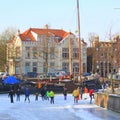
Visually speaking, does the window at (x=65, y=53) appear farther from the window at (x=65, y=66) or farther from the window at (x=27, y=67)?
the window at (x=27, y=67)

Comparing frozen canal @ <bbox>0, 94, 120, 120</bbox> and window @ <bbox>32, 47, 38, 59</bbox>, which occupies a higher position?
window @ <bbox>32, 47, 38, 59</bbox>

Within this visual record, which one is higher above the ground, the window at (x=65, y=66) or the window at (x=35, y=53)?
the window at (x=35, y=53)

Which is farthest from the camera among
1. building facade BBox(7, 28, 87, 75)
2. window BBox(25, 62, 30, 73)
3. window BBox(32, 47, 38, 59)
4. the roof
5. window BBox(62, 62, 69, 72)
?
window BBox(62, 62, 69, 72)

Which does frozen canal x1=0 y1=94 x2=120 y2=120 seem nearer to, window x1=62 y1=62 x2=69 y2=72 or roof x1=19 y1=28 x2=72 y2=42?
window x1=62 y1=62 x2=69 y2=72

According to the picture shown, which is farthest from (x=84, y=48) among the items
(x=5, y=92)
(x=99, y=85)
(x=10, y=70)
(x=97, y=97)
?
(x=97, y=97)

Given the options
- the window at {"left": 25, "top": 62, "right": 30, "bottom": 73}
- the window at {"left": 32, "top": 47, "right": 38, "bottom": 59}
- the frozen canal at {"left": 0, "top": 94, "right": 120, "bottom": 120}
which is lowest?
the frozen canal at {"left": 0, "top": 94, "right": 120, "bottom": 120}

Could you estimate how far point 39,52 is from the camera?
8456 centimetres

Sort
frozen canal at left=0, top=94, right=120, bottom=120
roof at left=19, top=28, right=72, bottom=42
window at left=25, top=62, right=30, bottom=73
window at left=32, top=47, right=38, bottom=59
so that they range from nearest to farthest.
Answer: frozen canal at left=0, top=94, right=120, bottom=120 → window at left=32, top=47, right=38, bottom=59 → window at left=25, top=62, right=30, bottom=73 → roof at left=19, top=28, right=72, bottom=42

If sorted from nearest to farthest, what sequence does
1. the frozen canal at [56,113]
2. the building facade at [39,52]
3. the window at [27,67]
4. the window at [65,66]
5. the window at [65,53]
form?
the frozen canal at [56,113]
the building facade at [39,52]
the window at [27,67]
the window at [65,66]
the window at [65,53]

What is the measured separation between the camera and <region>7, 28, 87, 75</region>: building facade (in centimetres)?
8556

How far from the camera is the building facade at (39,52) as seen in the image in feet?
281

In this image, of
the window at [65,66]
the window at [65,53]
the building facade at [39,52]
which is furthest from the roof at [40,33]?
the window at [65,66]

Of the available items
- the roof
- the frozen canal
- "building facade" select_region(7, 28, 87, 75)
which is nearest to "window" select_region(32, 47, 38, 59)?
"building facade" select_region(7, 28, 87, 75)

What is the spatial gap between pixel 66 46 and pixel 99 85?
108 feet
